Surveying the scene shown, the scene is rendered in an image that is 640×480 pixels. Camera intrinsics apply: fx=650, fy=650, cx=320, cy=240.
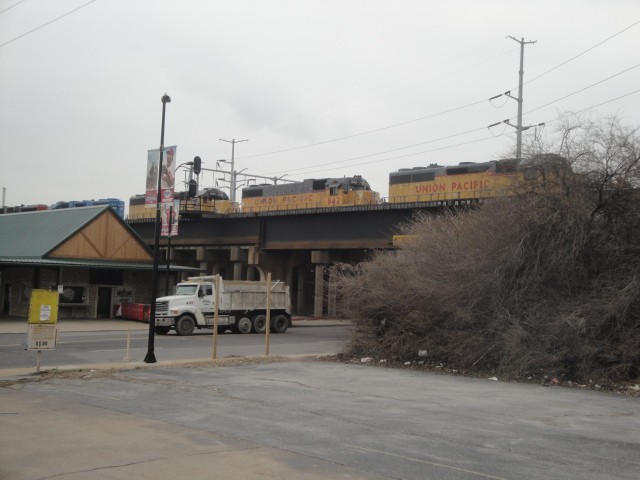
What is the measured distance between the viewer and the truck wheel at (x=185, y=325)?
30.7m

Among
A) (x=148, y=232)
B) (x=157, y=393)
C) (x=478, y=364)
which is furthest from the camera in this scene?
(x=148, y=232)

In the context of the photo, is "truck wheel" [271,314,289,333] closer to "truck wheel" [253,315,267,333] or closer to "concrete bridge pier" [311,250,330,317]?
"truck wheel" [253,315,267,333]

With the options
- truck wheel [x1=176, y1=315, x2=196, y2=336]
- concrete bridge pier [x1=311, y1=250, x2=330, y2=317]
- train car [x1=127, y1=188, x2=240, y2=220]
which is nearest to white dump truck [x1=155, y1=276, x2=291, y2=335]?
truck wheel [x1=176, y1=315, x2=196, y2=336]

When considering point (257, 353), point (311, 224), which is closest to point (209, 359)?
point (257, 353)

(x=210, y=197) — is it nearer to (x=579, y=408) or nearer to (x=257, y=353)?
(x=257, y=353)

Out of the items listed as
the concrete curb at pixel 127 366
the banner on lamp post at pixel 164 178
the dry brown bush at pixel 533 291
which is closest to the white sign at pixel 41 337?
the concrete curb at pixel 127 366

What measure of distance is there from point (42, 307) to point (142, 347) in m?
8.96

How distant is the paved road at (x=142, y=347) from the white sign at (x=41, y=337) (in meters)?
2.25

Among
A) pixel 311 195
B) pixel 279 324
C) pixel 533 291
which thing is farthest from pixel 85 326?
pixel 533 291

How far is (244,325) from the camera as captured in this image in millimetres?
32844

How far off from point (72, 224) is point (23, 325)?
10.4 meters

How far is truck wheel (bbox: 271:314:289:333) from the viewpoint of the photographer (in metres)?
34.2

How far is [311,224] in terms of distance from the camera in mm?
45062

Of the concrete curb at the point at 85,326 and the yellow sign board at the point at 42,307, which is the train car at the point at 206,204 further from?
the yellow sign board at the point at 42,307
